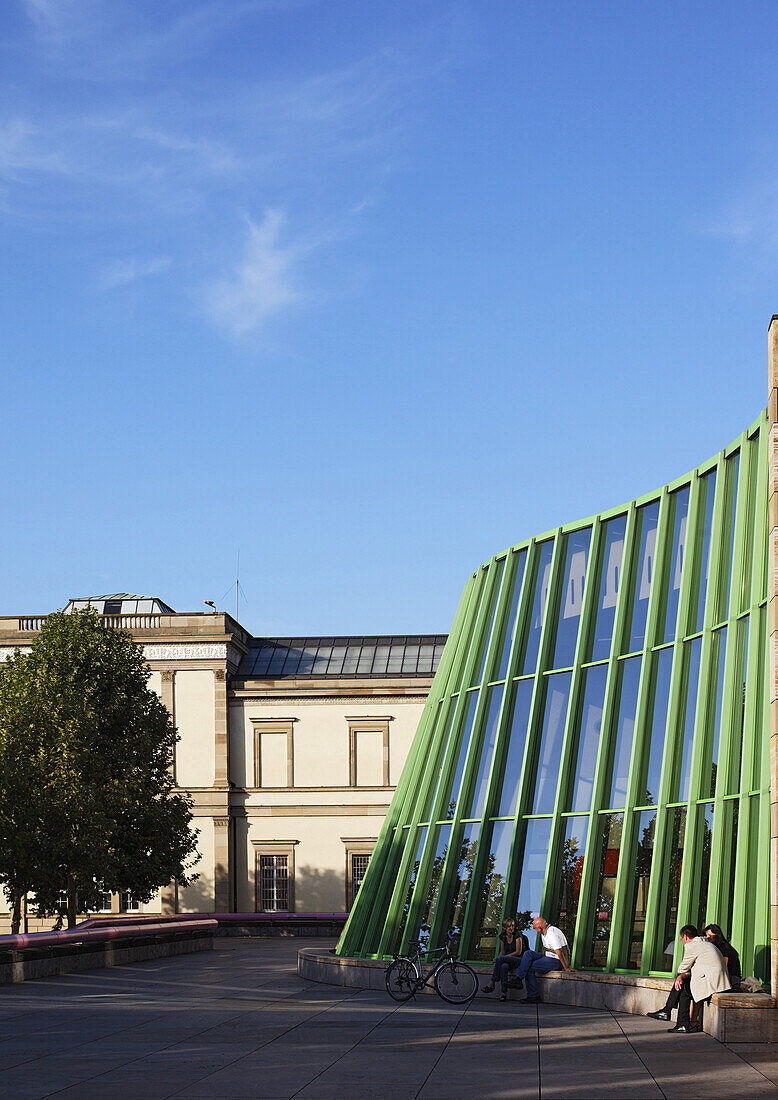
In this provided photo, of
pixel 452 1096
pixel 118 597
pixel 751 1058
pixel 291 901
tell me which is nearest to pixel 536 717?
pixel 751 1058

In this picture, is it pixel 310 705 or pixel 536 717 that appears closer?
pixel 536 717

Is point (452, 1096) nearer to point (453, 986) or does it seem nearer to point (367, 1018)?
point (367, 1018)

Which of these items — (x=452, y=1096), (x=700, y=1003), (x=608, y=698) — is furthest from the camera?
(x=608, y=698)

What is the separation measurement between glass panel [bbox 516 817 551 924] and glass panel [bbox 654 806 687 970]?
2.34 m

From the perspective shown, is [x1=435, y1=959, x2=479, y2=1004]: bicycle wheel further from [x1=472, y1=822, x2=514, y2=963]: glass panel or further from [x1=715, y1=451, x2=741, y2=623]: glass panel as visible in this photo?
[x1=715, y1=451, x2=741, y2=623]: glass panel

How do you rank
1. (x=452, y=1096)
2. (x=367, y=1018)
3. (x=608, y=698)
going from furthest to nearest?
(x=608, y=698) < (x=367, y=1018) < (x=452, y=1096)

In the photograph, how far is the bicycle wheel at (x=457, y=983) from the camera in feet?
60.4

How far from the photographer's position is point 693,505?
19.5m

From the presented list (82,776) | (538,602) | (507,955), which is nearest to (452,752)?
(538,602)

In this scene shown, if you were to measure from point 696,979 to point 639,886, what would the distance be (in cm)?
365

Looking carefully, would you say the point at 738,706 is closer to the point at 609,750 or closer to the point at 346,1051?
the point at 609,750

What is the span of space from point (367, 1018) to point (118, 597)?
47.9 metres

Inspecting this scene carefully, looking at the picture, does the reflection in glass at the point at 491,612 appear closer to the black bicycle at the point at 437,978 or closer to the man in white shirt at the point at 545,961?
the black bicycle at the point at 437,978

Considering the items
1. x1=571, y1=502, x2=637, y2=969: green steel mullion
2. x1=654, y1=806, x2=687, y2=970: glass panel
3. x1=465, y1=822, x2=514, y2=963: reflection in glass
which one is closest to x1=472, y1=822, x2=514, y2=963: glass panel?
x1=465, y1=822, x2=514, y2=963: reflection in glass
